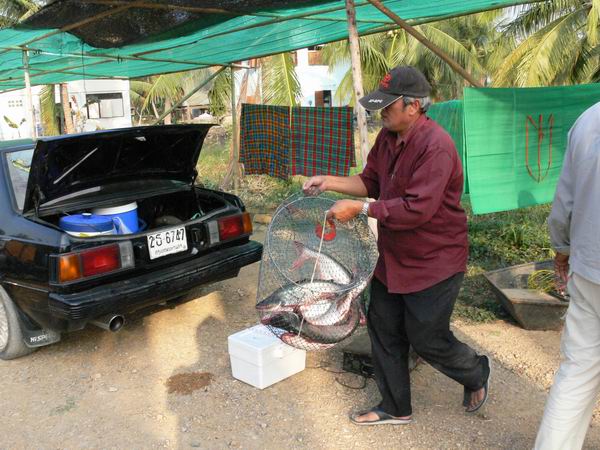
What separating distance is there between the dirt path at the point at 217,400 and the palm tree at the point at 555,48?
356 inches

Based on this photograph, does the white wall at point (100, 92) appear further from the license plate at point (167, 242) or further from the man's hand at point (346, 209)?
the man's hand at point (346, 209)

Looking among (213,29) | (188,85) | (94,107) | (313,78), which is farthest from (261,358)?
(313,78)

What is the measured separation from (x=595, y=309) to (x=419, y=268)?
0.79 meters

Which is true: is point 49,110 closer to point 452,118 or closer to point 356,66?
point 452,118

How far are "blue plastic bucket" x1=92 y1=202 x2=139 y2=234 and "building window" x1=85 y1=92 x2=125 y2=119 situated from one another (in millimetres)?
18114

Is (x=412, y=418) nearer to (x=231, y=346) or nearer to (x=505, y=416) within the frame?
(x=505, y=416)

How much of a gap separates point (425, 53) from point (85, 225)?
20.2 metres

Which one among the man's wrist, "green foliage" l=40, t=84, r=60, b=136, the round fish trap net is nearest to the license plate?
the round fish trap net

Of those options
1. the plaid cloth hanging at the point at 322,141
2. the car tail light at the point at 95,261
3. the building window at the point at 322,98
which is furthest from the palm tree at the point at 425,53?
the car tail light at the point at 95,261

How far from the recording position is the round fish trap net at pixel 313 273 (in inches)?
109

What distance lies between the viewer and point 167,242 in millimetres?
3807

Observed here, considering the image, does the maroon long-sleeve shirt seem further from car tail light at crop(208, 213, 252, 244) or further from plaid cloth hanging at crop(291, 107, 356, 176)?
plaid cloth hanging at crop(291, 107, 356, 176)

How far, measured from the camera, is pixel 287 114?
718 centimetres

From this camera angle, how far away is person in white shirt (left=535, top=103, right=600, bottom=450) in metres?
2.06
